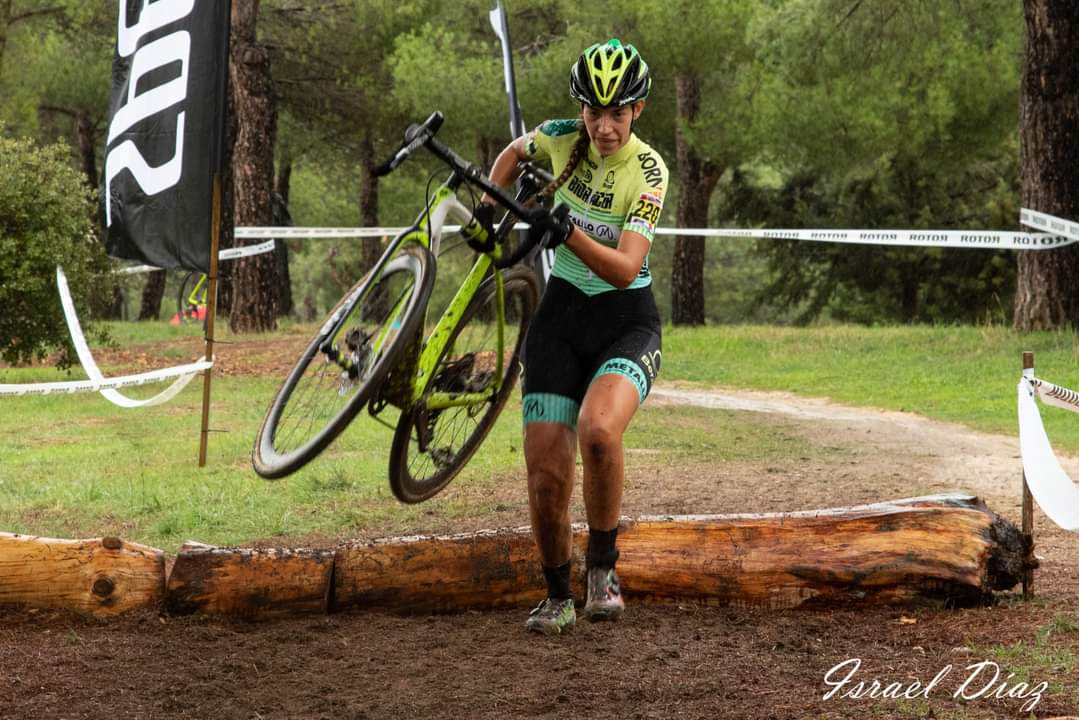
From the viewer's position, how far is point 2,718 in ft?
15.4

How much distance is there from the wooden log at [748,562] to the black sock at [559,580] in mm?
380

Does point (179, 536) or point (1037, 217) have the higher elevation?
point (1037, 217)

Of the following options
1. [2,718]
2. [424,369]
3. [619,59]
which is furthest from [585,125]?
[2,718]

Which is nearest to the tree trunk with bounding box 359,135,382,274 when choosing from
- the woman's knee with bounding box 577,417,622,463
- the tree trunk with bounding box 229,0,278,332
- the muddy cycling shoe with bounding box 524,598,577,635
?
the tree trunk with bounding box 229,0,278,332

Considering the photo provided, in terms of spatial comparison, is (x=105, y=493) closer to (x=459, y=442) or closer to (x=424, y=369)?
(x=459, y=442)

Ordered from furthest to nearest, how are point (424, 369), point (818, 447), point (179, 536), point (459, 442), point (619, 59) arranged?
point (818, 447) → point (179, 536) → point (459, 442) → point (424, 369) → point (619, 59)

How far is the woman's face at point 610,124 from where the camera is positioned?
5328mm

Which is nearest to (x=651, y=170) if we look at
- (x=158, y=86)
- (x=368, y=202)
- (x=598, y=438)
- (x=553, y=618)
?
(x=598, y=438)

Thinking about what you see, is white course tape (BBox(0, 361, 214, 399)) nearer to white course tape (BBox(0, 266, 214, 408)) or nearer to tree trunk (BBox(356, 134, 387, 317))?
white course tape (BBox(0, 266, 214, 408))

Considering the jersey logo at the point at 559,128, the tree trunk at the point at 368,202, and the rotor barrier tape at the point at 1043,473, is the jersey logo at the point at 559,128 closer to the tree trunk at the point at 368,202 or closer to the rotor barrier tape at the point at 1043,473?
the rotor barrier tape at the point at 1043,473

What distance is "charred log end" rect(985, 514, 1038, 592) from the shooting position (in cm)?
606

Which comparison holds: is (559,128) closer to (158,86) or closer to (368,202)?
(158,86)

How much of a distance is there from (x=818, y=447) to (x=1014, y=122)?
1180cm

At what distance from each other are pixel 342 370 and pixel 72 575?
157 cm
